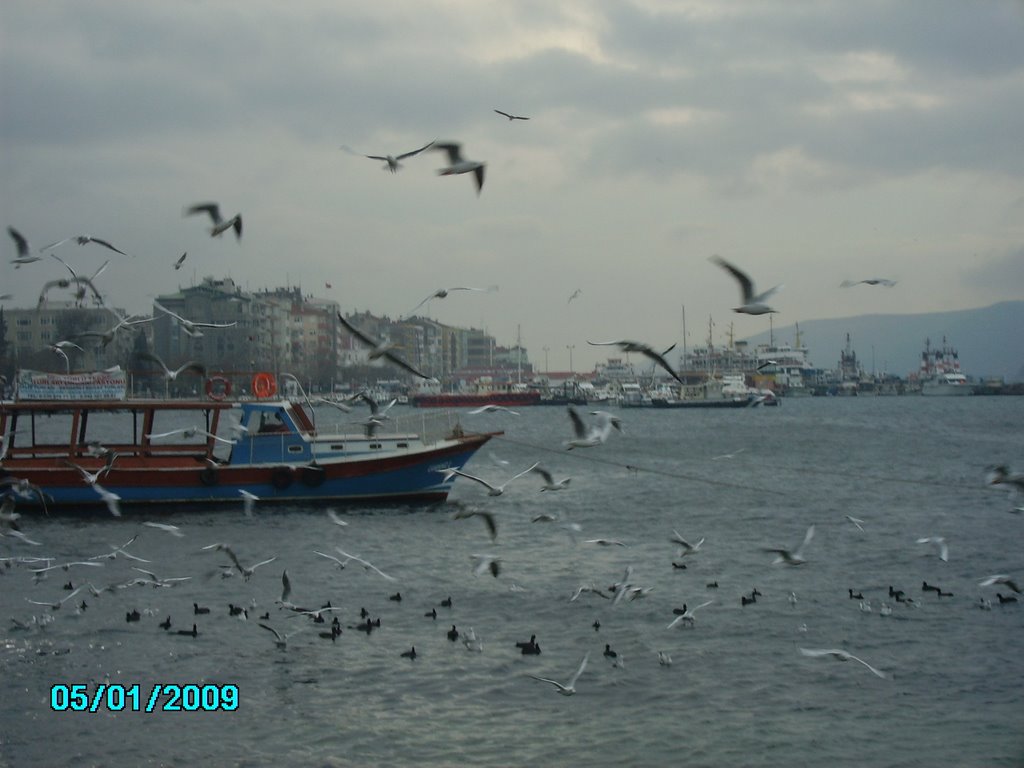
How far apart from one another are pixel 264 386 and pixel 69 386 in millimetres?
5074

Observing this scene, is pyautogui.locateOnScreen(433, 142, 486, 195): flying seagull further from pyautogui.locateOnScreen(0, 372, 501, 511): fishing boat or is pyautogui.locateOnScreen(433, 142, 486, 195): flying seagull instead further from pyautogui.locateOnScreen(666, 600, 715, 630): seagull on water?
pyautogui.locateOnScreen(0, 372, 501, 511): fishing boat

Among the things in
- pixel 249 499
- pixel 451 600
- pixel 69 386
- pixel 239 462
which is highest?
pixel 69 386

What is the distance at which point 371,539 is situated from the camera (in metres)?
26.7

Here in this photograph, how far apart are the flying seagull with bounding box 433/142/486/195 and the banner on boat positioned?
19408mm

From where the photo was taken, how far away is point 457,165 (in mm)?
14375

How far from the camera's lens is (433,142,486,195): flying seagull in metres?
14.0

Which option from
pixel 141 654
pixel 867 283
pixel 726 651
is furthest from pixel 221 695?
pixel 867 283

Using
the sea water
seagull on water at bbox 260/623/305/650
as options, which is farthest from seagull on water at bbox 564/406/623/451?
seagull on water at bbox 260/623/305/650

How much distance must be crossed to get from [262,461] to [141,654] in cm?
1538

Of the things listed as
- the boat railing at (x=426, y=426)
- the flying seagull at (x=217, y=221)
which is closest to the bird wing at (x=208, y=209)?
the flying seagull at (x=217, y=221)

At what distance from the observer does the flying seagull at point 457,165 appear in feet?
46.1

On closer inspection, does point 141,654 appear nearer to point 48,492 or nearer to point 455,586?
point 455,586

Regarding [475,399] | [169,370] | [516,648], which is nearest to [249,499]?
[169,370]

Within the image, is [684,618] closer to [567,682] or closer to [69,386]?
[567,682]
